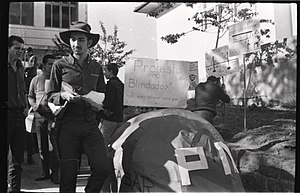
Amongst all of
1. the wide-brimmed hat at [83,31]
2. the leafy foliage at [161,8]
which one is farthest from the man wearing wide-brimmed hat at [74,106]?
the leafy foliage at [161,8]

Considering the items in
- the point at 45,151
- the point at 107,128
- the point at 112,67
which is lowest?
the point at 45,151

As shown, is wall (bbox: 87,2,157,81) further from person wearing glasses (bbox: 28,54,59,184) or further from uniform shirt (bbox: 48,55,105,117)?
person wearing glasses (bbox: 28,54,59,184)

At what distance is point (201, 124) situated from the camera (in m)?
3.13

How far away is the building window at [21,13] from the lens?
120 inches

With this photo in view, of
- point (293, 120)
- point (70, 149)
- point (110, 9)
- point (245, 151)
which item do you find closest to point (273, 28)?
point (293, 120)

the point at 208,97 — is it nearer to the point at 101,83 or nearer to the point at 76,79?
the point at 101,83

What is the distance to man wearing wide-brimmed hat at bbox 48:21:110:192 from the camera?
3068 millimetres

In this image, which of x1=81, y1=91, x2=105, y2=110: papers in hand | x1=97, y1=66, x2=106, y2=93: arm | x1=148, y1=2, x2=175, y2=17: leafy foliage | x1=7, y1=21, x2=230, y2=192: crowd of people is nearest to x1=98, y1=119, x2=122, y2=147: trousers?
x1=7, y1=21, x2=230, y2=192: crowd of people

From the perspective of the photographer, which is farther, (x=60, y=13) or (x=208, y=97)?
(x=208, y=97)

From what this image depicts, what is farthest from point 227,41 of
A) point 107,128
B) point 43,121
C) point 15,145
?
point 15,145

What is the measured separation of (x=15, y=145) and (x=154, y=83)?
1.06 metres

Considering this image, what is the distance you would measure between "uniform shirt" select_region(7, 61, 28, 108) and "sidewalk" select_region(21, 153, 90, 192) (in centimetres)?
38

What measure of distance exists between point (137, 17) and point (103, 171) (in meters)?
1.10

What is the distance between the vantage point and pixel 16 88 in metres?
3.12
